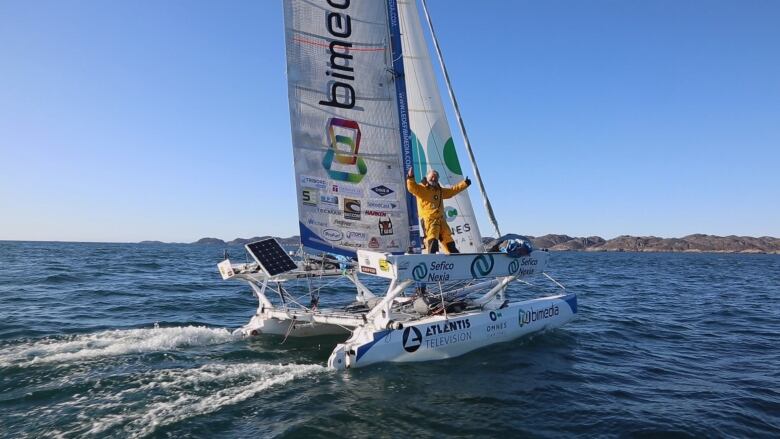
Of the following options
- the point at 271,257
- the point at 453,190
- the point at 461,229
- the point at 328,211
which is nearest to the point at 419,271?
the point at 453,190

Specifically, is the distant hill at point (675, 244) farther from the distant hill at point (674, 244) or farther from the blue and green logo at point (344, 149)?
the blue and green logo at point (344, 149)

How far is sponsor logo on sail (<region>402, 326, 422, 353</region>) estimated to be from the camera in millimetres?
9008

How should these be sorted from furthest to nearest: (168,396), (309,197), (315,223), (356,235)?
(356,235) < (315,223) < (309,197) < (168,396)

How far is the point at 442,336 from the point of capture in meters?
9.42

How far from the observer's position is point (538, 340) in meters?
11.4

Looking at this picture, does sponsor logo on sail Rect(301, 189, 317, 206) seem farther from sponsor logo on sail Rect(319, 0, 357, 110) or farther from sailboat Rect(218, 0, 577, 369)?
sponsor logo on sail Rect(319, 0, 357, 110)

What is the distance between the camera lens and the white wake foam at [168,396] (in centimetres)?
605

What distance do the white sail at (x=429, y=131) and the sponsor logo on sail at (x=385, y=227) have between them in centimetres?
194

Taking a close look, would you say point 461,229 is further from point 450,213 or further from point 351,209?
point 351,209

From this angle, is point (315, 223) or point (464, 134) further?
point (464, 134)

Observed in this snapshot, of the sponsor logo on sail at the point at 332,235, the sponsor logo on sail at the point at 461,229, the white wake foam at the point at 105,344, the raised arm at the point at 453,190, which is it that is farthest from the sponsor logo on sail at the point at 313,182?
the sponsor logo on sail at the point at 461,229

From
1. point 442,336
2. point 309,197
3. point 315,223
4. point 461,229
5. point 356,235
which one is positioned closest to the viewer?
point 442,336

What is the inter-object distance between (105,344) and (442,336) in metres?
7.04

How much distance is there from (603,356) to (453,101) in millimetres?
7351
